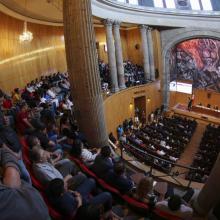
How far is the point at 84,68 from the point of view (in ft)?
24.2

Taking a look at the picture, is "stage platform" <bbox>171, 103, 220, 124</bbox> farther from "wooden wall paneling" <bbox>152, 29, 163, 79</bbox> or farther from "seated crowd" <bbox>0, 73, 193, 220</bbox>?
"seated crowd" <bbox>0, 73, 193, 220</bbox>

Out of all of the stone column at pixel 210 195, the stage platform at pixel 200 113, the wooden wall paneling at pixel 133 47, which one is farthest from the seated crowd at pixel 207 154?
the wooden wall paneling at pixel 133 47

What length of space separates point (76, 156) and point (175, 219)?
6.97ft

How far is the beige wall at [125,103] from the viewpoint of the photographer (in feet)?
52.4

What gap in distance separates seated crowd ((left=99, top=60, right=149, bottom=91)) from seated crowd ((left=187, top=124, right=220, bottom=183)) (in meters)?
5.76

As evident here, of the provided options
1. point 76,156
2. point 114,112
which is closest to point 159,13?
point 114,112

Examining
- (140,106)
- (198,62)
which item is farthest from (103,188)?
(198,62)

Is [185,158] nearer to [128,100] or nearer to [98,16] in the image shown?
[128,100]

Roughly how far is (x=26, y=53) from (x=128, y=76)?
7.71 meters

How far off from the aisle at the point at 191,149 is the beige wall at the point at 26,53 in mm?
8434

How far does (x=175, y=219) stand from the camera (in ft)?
12.7

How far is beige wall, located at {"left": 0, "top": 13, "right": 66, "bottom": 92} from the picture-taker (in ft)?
43.9

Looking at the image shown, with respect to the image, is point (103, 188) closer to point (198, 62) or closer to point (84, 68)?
point (84, 68)

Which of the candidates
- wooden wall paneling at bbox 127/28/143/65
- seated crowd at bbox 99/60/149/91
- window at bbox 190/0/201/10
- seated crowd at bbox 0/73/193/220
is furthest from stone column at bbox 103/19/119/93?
seated crowd at bbox 0/73/193/220
